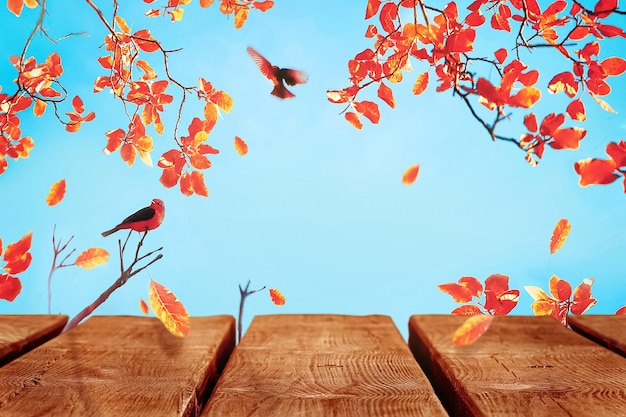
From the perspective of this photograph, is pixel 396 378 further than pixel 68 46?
No

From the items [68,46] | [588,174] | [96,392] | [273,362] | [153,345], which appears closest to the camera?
[96,392]

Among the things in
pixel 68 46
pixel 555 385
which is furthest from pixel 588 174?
pixel 68 46

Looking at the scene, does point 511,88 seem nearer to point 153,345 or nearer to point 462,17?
point 462,17

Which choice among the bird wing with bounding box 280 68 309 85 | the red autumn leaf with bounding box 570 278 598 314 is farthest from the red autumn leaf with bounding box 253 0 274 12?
the red autumn leaf with bounding box 570 278 598 314

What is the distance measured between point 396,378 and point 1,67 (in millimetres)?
1603

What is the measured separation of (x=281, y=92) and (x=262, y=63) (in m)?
0.11

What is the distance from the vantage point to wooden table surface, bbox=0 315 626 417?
2.16 ft

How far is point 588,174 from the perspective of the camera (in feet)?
5.13

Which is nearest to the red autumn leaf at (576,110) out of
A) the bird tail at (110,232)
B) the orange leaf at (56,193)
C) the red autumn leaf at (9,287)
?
the bird tail at (110,232)

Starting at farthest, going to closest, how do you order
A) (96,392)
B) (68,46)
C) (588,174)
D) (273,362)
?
1. (68,46)
2. (588,174)
3. (273,362)
4. (96,392)

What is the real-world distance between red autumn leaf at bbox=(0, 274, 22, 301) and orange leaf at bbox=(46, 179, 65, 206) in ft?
0.97

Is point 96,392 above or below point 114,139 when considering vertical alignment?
below

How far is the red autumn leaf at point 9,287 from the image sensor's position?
1787 millimetres

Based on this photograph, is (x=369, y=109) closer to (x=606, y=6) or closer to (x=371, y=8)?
(x=371, y=8)
